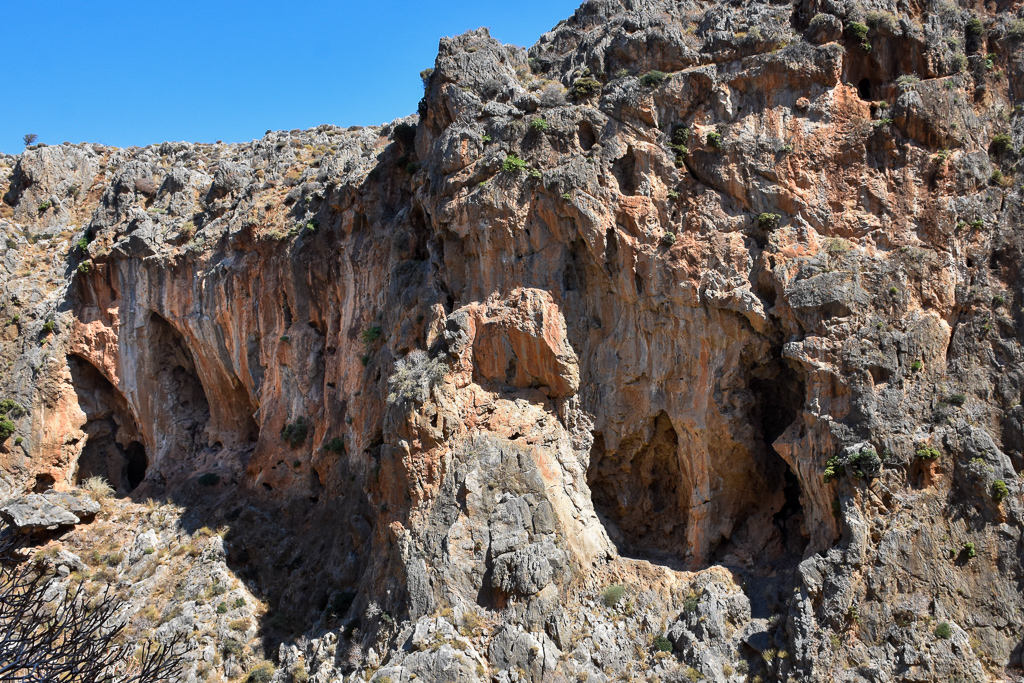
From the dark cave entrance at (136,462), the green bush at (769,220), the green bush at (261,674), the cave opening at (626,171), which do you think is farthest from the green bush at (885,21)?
the dark cave entrance at (136,462)

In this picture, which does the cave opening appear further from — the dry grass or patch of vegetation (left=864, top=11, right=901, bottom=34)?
the dry grass

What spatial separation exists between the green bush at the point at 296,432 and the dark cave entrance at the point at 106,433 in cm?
884

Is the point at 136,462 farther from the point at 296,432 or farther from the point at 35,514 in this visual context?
the point at 296,432

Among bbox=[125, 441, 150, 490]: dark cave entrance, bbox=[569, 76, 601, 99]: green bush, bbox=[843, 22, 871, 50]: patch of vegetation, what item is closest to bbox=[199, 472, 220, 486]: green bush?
bbox=[125, 441, 150, 490]: dark cave entrance

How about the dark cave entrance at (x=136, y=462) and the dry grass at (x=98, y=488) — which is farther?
the dark cave entrance at (x=136, y=462)

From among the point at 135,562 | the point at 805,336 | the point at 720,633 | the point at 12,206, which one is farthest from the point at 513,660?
the point at 12,206

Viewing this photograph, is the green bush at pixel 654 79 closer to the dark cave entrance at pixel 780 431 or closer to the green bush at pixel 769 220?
the green bush at pixel 769 220

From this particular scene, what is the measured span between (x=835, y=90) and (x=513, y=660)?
2286cm

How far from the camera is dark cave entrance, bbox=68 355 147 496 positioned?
38.6 m

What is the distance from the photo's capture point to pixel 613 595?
88.0ft

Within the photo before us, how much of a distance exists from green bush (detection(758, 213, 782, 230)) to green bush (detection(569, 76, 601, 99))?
27.3 ft

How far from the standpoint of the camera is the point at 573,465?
29062 millimetres

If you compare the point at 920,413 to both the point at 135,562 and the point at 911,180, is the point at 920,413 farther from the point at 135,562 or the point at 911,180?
the point at 135,562

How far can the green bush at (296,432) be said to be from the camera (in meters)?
35.3
